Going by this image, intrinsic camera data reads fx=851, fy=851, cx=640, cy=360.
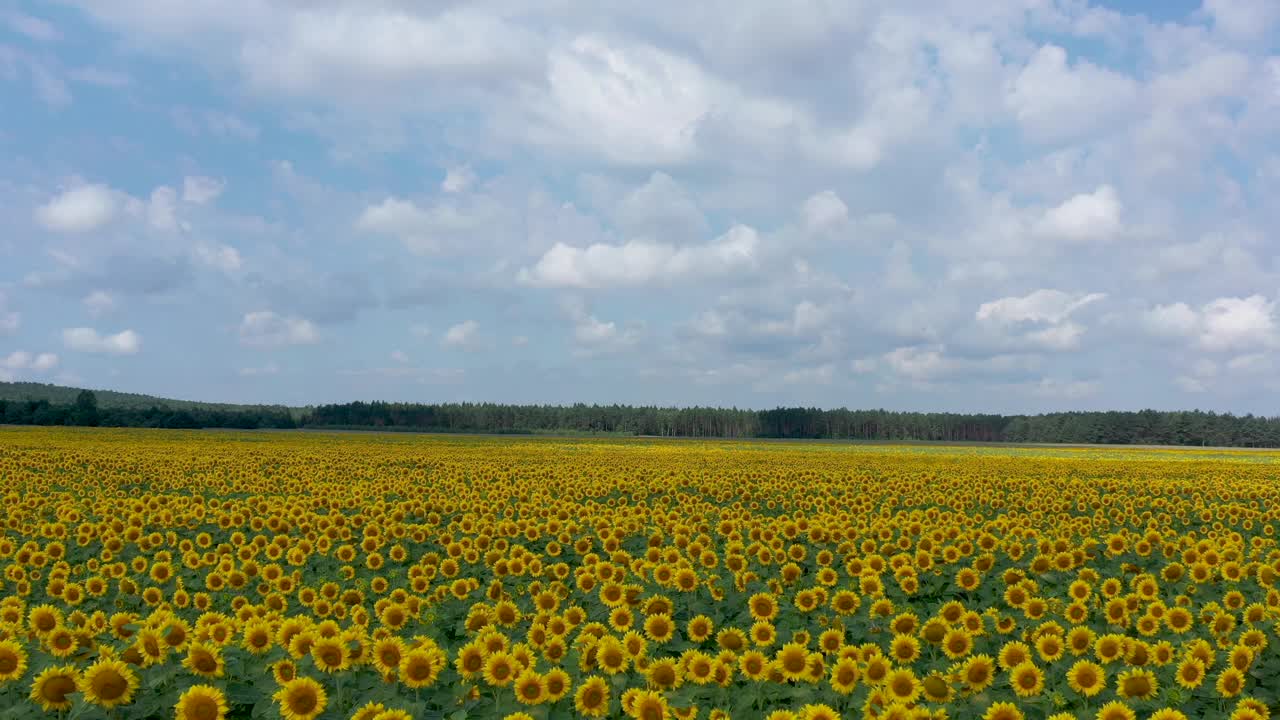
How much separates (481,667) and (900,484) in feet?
64.1

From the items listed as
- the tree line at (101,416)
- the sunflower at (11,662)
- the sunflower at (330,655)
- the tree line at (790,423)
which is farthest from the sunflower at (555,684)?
the tree line at (790,423)

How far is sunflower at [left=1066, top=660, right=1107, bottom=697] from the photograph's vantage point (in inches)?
260

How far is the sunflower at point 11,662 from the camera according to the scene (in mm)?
5676

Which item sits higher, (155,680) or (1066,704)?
(155,680)

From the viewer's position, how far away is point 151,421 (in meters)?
91.4

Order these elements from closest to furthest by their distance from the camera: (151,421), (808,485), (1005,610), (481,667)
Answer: (481,667), (1005,610), (808,485), (151,421)

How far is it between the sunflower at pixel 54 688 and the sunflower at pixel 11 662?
47 cm

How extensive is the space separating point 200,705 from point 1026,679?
5.82 m

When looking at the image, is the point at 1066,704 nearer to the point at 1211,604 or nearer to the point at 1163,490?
the point at 1211,604

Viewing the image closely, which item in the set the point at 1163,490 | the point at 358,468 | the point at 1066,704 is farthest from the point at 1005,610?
the point at 358,468

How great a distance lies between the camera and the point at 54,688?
17.4 ft

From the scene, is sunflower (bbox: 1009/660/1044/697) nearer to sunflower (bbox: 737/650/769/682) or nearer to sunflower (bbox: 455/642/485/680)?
sunflower (bbox: 737/650/769/682)

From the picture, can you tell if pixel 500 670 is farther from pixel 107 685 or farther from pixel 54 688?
pixel 54 688

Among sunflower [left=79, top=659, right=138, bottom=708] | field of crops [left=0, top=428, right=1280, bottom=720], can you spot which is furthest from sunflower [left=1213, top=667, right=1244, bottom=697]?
sunflower [left=79, top=659, right=138, bottom=708]
